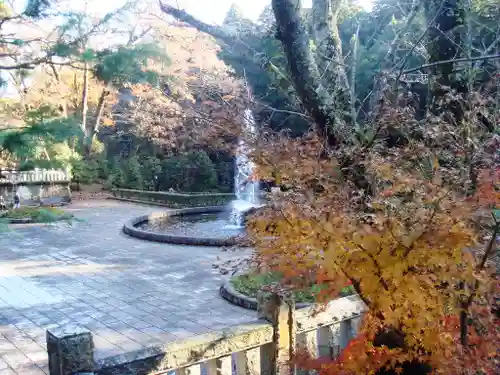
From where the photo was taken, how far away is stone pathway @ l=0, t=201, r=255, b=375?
16.1 ft

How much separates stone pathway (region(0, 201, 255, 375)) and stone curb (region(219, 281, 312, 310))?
0.10m

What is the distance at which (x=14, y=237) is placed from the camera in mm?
11414

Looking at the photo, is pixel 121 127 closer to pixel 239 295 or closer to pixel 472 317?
pixel 239 295

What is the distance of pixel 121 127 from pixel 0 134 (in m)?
23.5

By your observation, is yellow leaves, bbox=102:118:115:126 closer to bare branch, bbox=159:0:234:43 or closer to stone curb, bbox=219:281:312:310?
stone curb, bbox=219:281:312:310

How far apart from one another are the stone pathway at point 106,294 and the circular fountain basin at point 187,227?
0.90 feet

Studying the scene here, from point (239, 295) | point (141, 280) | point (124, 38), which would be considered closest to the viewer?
point (239, 295)

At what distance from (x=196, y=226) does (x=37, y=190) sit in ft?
32.2

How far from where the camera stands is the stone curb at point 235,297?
19.2 feet

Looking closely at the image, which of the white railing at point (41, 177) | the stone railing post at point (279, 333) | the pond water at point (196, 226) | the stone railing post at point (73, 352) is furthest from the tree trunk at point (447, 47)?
the white railing at point (41, 177)

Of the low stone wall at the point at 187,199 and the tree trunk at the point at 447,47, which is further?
the low stone wall at the point at 187,199

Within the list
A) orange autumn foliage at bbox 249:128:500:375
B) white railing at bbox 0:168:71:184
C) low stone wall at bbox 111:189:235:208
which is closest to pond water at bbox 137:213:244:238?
low stone wall at bbox 111:189:235:208

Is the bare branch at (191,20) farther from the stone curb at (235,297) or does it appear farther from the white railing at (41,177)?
the white railing at (41,177)

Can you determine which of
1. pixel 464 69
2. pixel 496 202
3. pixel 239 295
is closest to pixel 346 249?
pixel 496 202
